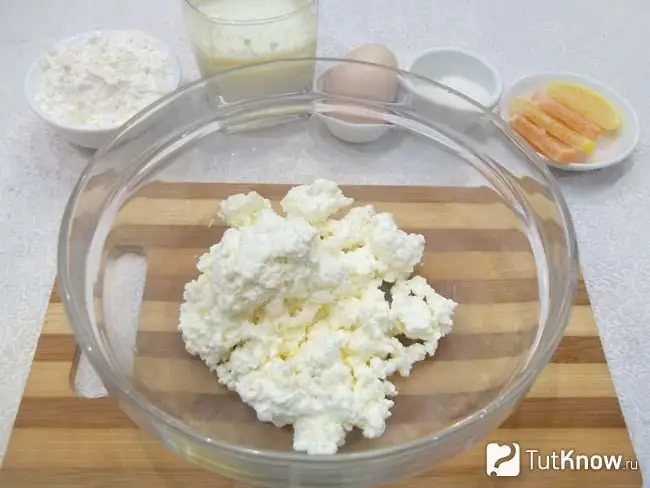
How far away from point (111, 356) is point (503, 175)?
55 centimetres

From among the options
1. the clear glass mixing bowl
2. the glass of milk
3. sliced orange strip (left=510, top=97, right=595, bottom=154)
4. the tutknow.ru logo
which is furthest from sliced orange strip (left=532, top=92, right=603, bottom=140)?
the tutknow.ru logo

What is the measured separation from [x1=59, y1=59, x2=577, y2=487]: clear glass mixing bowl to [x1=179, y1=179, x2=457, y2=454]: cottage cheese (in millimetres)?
37

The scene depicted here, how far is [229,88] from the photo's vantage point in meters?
1.08

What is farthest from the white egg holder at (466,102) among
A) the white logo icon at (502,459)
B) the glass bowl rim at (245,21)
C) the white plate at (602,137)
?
the white logo icon at (502,459)

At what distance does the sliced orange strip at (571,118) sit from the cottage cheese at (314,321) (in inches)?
16.4

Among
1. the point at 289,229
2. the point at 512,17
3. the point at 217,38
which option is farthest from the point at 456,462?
the point at 512,17

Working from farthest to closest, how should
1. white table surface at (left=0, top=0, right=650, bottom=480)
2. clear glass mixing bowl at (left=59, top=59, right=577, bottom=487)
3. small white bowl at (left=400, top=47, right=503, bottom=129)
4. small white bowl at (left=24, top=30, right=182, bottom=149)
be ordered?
small white bowl at (left=400, top=47, right=503, bottom=129)
small white bowl at (left=24, top=30, right=182, bottom=149)
white table surface at (left=0, top=0, right=650, bottom=480)
clear glass mixing bowl at (left=59, top=59, right=577, bottom=487)

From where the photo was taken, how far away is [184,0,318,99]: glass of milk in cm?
114

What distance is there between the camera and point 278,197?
107 cm

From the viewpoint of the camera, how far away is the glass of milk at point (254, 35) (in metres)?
1.14

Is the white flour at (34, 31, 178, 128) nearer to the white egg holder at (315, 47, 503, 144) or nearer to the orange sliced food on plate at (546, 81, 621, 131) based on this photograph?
the white egg holder at (315, 47, 503, 144)

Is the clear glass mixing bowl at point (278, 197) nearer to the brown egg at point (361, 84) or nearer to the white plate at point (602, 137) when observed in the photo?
the brown egg at point (361, 84)

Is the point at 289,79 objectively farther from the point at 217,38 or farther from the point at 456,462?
the point at 456,462

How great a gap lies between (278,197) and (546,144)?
42 centimetres
